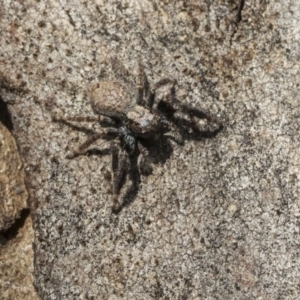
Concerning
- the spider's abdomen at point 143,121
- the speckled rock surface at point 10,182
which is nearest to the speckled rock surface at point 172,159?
the speckled rock surface at point 10,182

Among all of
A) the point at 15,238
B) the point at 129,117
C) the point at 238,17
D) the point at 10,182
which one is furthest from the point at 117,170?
the point at 238,17

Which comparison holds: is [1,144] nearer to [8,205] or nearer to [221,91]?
[8,205]

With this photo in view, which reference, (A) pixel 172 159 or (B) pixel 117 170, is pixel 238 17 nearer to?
(A) pixel 172 159

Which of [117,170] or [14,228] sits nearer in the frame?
[117,170]

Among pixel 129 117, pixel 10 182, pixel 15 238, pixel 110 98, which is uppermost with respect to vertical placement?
pixel 110 98

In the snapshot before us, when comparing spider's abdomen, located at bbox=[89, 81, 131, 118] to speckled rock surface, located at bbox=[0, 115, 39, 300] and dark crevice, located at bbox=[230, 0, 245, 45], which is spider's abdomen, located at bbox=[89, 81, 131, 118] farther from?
dark crevice, located at bbox=[230, 0, 245, 45]

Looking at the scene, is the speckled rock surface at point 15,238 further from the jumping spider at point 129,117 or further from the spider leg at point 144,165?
the spider leg at point 144,165
